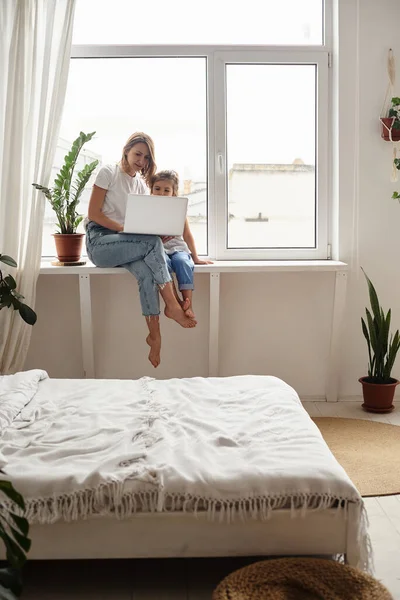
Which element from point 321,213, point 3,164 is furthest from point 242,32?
point 3,164

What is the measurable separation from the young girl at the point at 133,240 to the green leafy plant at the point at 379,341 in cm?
98

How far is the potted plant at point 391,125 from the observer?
4.39 meters

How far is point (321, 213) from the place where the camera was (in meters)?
4.67

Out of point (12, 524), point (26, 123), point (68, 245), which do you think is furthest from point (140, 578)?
point (26, 123)

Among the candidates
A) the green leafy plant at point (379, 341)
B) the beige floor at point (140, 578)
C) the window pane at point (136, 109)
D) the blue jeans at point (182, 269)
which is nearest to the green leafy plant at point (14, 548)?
the beige floor at point (140, 578)

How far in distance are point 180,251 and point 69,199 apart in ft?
2.27

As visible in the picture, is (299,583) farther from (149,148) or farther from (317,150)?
(317,150)

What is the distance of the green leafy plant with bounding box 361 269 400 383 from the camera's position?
4328mm

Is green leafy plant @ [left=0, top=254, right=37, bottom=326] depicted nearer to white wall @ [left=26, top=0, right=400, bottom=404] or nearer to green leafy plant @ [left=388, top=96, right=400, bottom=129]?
white wall @ [left=26, top=0, right=400, bottom=404]

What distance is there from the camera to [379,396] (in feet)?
14.4

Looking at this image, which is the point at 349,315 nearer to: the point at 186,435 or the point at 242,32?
the point at 242,32

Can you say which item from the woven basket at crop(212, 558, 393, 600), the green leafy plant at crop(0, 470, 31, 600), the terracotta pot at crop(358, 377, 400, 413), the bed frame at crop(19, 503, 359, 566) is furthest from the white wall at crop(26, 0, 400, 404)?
the green leafy plant at crop(0, 470, 31, 600)

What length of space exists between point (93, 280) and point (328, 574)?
283 cm

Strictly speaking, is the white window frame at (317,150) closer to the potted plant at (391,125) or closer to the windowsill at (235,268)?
the windowsill at (235,268)
